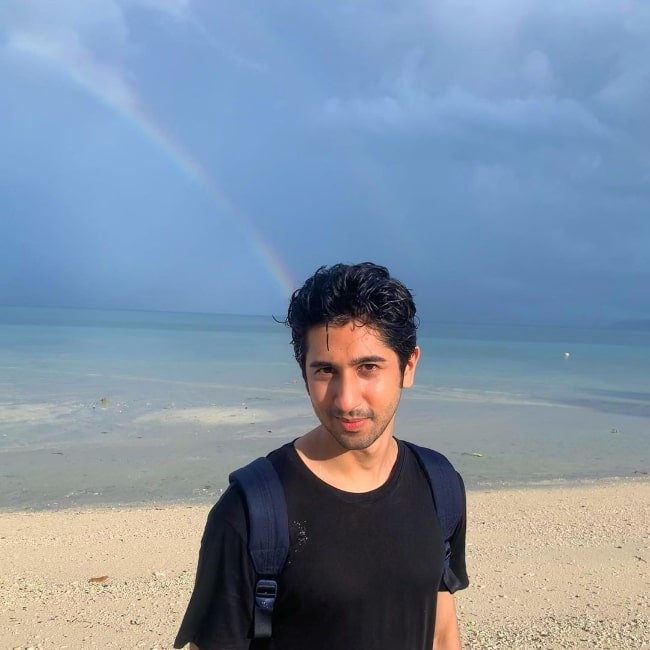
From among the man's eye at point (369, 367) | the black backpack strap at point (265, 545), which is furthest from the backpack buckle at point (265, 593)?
the man's eye at point (369, 367)

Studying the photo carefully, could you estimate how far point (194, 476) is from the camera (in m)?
12.6

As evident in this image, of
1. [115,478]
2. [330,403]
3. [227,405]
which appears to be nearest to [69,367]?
[227,405]

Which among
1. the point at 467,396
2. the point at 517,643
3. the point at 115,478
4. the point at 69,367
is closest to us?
the point at 517,643

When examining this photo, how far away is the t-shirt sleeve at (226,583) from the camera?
1.92m

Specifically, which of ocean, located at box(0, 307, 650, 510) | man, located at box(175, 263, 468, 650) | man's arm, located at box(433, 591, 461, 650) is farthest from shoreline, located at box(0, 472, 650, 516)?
man, located at box(175, 263, 468, 650)

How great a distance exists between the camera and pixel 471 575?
7000mm

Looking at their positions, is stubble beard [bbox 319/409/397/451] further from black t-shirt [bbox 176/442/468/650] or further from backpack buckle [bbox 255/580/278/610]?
backpack buckle [bbox 255/580/278/610]

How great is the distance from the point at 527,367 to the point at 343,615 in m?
48.3

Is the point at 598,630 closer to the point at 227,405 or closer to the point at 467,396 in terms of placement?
the point at 227,405

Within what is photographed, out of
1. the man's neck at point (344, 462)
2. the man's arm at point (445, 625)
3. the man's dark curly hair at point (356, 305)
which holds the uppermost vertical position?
the man's dark curly hair at point (356, 305)

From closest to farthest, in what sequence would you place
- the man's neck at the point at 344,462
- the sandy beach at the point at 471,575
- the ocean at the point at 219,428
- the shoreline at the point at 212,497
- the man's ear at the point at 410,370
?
the man's neck at the point at 344,462
the man's ear at the point at 410,370
the sandy beach at the point at 471,575
the shoreline at the point at 212,497
the ocean at the point at 219,428

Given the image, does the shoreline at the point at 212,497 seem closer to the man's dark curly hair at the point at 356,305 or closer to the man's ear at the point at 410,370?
the man's ear at the point at 410,370

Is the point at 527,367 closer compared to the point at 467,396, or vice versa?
the point at 467,396

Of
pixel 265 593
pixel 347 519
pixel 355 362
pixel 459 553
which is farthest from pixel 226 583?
pixel 459 553
